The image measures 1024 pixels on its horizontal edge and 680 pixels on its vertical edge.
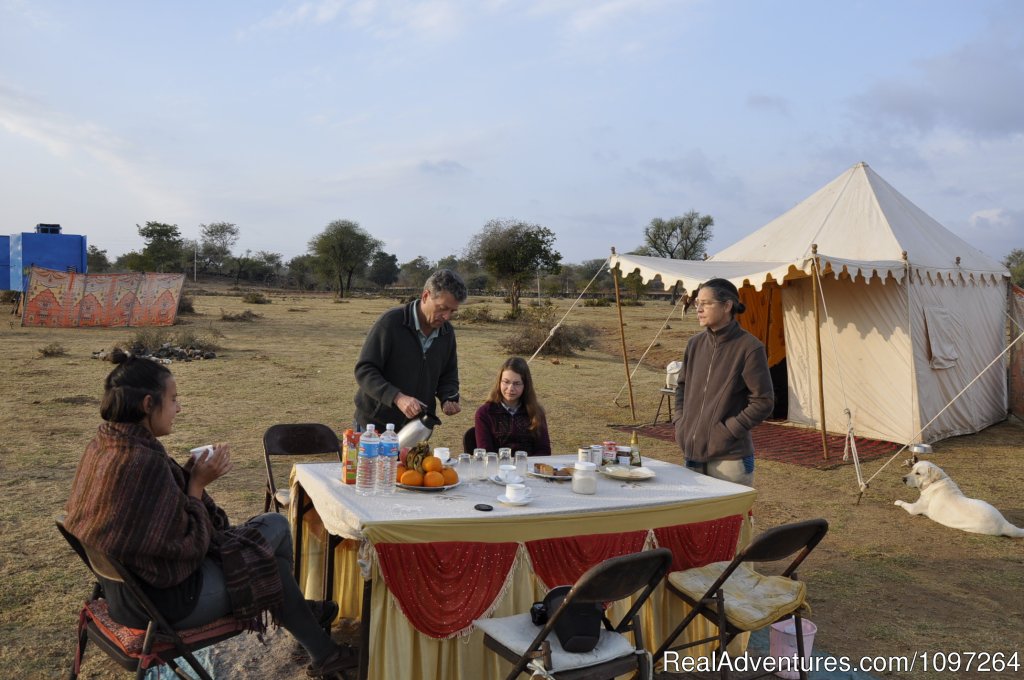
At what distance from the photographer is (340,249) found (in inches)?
2083

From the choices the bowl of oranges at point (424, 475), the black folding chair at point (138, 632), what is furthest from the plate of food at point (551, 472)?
the black folding chair at point (138, 632)

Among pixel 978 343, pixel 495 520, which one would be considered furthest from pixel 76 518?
pixel 978 343

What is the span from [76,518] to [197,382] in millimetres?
9806

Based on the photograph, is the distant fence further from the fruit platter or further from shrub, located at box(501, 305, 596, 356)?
the fruit platter

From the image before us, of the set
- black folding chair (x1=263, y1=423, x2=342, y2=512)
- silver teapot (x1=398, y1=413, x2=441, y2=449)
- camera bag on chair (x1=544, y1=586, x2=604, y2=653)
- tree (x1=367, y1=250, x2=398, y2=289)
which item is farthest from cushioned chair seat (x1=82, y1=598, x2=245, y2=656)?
tree (x1=367, y1=250, x2=398, y2=289)

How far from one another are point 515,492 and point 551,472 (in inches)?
21.3

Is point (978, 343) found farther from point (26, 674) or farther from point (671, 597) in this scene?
point (26, 674)

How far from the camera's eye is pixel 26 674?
3172 mm

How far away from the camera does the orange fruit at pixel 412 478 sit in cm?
316

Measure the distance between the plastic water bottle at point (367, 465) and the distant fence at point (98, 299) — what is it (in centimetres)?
1983

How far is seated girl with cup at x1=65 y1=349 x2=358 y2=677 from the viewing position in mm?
2377

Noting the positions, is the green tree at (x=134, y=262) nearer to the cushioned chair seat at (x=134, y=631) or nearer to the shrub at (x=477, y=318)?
the shrub at (x=477, y=318)

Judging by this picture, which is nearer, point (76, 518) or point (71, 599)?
point (76, 518)

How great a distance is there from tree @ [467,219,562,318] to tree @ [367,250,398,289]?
142ft
